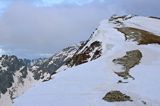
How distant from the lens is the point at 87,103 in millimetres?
41250

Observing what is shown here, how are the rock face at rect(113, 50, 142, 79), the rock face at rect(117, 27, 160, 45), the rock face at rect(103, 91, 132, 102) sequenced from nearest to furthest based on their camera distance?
the rock face at rect(103, 91, 132, 102) → the rock face at rect(113, 50, 142, 79) → the rock face at rect(117, 27, 160, 45)

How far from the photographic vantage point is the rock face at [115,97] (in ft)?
139

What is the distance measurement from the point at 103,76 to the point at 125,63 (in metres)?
7.76

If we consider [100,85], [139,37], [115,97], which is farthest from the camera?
[139,37]

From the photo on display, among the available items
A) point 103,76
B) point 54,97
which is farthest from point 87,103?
point 103,76

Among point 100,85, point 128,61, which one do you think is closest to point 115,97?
point 100,85

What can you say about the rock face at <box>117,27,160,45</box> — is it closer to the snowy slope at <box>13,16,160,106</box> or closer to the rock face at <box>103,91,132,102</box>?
the snowy slope at <box>13,16,160,106</box>

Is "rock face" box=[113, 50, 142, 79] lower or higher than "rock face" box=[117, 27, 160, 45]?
lower

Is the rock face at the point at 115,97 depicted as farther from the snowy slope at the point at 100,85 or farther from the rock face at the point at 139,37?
the rock face at the point at 139,37

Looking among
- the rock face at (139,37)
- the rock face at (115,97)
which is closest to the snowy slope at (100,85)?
the rock face at (115,97)

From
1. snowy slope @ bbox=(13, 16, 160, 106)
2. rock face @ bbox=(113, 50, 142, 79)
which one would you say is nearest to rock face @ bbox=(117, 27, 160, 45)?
snowy slope @ bbox=(13, 16, 160, 106)

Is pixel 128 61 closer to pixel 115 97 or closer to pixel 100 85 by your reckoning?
pixel 100 85

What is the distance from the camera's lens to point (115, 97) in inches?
1698

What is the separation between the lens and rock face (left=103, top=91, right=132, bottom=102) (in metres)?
42.4
